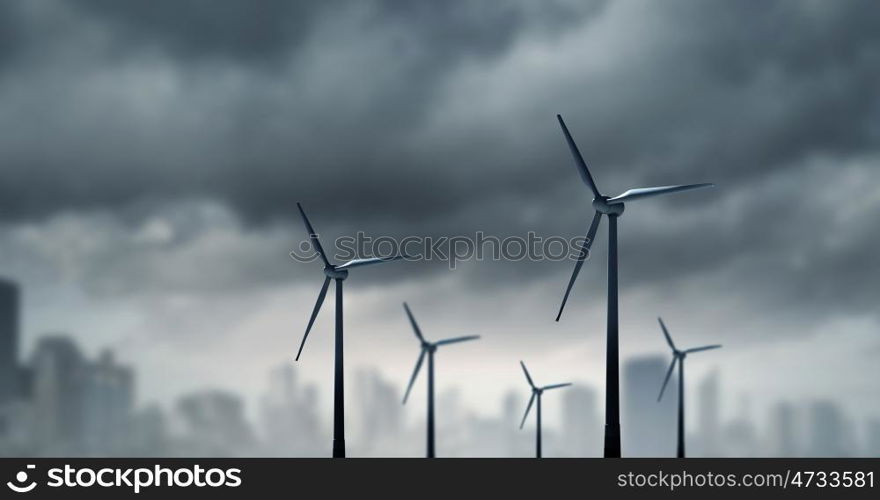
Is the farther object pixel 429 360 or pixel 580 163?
pixel 429 360

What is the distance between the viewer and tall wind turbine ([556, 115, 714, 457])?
2206 inches

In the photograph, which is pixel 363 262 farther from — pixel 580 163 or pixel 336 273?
pixel 580 163

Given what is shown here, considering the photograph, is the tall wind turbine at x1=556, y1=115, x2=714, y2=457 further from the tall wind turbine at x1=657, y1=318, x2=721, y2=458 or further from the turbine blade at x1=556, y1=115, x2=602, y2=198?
the tall wind turbine at x1=657, y1=318, x2=721, y2=458

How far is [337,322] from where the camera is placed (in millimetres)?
84312

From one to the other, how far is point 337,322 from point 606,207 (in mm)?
29553

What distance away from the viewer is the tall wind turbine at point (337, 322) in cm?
8031

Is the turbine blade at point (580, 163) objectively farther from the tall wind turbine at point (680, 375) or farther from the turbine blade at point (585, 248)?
the tall wind turbine at point (680, 375)
